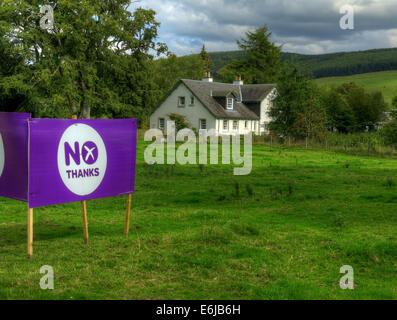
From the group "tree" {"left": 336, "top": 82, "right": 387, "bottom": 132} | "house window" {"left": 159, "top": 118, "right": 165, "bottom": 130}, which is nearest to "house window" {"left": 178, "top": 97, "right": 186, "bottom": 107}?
"house window" {"left": 159, "top": 118, "right": 165, "bottom": 130}

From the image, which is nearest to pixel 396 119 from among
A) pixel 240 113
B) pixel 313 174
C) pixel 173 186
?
pixel 313 174

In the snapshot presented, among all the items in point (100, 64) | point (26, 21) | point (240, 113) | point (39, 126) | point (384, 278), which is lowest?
point (384, 278)

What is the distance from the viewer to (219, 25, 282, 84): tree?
9019cm

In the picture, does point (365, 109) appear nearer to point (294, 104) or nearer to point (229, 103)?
point (229, 103)

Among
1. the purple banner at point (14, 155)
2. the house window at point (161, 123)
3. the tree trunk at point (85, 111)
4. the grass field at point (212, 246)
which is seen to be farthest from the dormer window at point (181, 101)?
the purple banner at point (14, 155)

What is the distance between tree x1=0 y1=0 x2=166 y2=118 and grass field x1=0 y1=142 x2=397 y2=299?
104 feet

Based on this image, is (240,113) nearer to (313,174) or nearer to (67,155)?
(313,174)

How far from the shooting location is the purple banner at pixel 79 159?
8.28 metres

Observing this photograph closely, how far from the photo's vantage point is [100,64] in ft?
165

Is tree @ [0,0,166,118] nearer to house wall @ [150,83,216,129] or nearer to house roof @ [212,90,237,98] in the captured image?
house wall @ [150,83,216,129]

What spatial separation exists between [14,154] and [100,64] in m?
44.1

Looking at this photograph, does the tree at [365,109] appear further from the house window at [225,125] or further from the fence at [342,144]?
the fence at [342,144]

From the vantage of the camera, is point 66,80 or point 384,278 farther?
point 66,80

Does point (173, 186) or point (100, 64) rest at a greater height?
point (100, 64)
